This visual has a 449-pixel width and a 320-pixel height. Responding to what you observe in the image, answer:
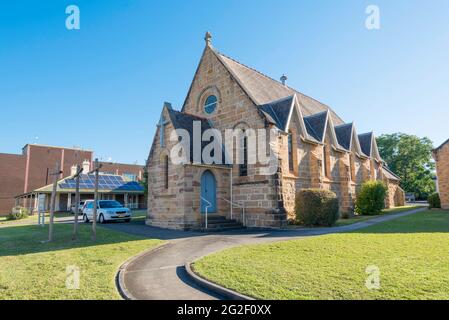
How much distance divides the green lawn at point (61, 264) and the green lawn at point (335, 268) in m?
2.21

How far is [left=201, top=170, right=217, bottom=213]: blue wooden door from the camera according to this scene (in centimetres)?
1558

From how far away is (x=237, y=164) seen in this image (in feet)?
55.3

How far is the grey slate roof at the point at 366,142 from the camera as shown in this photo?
29341mm

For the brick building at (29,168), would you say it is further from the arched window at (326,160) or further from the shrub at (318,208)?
the shrub at (318,208)

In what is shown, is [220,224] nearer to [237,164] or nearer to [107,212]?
[237,164]

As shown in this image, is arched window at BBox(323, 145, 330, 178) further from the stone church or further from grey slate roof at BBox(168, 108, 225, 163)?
grey slate roof at BBox(168, 108, 225, 163)

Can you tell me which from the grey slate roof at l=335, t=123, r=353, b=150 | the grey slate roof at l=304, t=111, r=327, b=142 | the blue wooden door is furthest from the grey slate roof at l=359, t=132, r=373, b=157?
the blue wooden door

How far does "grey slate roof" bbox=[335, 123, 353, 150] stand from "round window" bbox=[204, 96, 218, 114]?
497 inches

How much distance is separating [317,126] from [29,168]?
48400 mm

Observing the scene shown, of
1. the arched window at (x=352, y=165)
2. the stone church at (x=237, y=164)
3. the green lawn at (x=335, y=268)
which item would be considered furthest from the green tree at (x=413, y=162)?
the green lawn at (x=335, y=268)

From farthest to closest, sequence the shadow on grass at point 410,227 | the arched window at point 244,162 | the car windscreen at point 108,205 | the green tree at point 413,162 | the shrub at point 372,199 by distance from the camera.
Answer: the green tree at point 413,162 → the shrub at point 372,199 → the car windscreen at point 108,205 → the arched window at point 244,162 → the shadow on grass at point 410,227

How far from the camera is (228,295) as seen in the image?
197 inches
